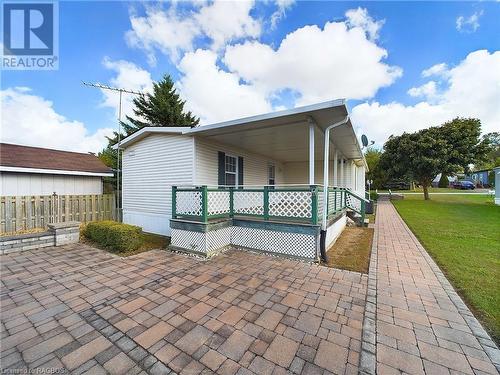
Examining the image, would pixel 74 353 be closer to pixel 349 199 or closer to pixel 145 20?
pixel 145 20

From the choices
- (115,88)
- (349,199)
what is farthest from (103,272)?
(349,199)

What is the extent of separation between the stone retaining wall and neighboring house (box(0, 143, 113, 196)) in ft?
10.8

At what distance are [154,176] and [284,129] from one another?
195 inches

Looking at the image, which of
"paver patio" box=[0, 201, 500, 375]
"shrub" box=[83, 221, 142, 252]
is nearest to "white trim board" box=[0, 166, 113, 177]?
"shrub" box=[83, 221, 142, 252]

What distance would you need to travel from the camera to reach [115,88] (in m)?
10.2

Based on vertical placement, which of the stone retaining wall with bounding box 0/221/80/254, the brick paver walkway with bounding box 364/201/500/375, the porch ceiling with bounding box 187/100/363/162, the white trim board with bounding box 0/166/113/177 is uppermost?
the porch ceiling with bounding box 187/100/363/162

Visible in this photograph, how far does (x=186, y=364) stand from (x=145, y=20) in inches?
384

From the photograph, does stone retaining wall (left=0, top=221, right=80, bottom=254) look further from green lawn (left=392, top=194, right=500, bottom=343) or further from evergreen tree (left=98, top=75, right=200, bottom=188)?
evergreen tree (left=98, top=75, right=200, bottom=188)

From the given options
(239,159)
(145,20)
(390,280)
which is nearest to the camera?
(390,280)

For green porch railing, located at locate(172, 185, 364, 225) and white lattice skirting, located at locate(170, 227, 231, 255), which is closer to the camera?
green porch railing, located at locate(172, 185, 364, 225)

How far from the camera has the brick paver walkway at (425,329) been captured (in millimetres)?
2051
